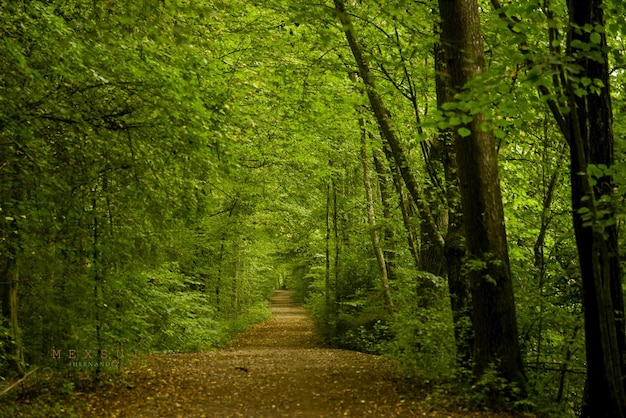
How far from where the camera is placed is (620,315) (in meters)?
5.14

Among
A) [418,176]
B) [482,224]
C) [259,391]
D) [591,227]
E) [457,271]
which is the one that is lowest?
[259,391]

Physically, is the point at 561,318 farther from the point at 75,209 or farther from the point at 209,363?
the point at 209,363

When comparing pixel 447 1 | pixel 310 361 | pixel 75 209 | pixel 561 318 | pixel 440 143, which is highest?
pixel 447 1

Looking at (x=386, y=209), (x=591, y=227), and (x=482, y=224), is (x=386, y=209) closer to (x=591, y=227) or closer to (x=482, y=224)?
(x=482, y=224)

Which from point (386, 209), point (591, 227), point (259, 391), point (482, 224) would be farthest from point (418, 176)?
point (386, 209)

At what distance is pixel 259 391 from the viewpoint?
28.6 feet

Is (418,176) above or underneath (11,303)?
above

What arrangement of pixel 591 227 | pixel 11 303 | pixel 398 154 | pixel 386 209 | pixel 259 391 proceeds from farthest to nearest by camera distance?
pixel 386 209
pixel 259 391
pixel 398 154
pixel 11 303
pixel 591 227

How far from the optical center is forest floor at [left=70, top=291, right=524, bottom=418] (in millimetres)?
7113

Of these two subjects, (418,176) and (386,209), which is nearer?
(418,176)

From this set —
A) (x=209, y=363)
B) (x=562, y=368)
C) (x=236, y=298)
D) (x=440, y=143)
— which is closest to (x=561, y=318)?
(x=562, y=368)

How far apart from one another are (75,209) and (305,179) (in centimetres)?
1393

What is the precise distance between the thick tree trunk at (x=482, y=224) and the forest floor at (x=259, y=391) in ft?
2.65

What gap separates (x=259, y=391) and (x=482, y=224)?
4.68m
